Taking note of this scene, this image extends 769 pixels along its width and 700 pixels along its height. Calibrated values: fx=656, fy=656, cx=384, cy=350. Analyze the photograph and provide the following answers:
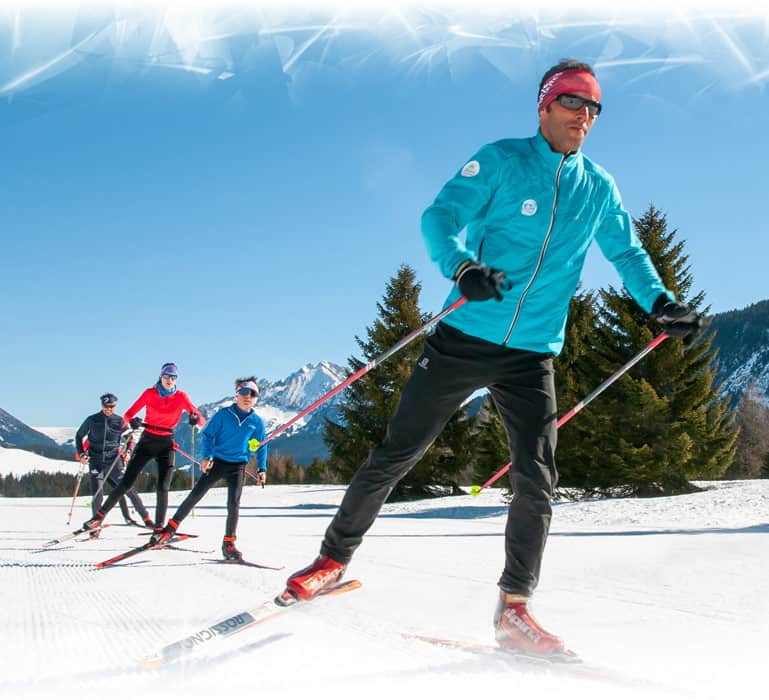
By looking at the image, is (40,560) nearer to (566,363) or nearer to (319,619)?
(319,619)

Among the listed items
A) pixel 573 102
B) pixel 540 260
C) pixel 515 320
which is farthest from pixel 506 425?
pixel 573 102

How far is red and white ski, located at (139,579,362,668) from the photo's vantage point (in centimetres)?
218

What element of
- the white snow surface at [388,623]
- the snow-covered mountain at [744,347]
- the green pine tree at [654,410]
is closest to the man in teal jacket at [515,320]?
the white snow surface at [388,623]

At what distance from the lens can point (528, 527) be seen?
2.56m

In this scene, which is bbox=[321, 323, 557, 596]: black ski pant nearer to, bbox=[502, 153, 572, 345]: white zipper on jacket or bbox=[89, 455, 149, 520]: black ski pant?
bbox=[502, 153, 572, 345]: white zipper on jacket

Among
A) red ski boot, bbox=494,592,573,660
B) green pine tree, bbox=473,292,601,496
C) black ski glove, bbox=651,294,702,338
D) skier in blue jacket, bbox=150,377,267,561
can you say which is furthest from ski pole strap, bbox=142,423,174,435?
green pine tree, bbox=473,292,601,496

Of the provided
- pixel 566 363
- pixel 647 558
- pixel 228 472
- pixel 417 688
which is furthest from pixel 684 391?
pixel 417 688

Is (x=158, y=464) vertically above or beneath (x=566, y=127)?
beneath

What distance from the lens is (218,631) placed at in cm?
236

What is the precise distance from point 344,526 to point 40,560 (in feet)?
14.8

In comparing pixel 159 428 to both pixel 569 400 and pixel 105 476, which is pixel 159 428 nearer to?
pixel 105 476

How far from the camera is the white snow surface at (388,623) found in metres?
1.98

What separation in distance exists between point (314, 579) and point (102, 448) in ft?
25.4

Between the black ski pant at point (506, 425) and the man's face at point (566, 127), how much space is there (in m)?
0.84
